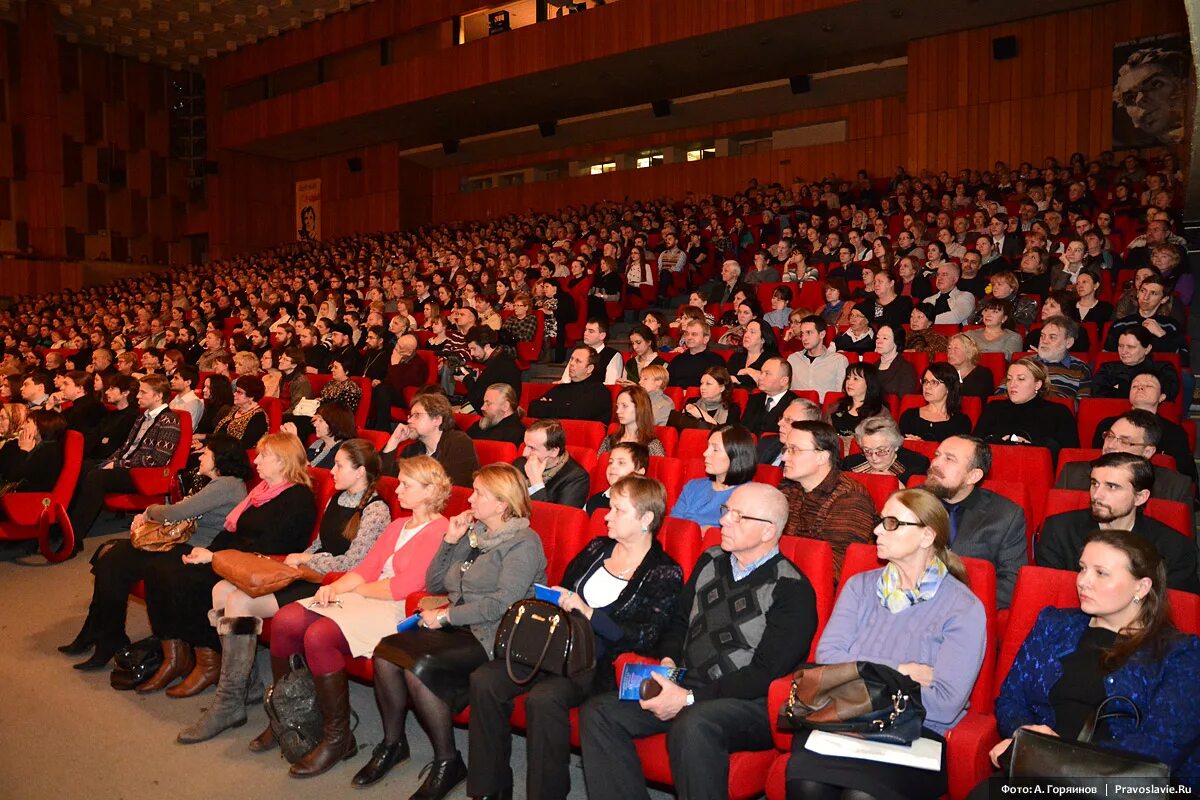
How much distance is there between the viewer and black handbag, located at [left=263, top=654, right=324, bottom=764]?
8.82ft

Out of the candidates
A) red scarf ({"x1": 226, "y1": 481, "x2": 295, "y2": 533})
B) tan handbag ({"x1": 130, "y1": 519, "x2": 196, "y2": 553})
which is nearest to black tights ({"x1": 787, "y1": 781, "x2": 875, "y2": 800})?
red scarf ({"x1": 226, "y1": 481, "x2": 295, "y2": 533})

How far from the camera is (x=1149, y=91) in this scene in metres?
9.89

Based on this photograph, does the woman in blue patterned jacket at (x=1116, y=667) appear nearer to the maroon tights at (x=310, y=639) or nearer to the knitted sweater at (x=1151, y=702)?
the knitted sweater at (x=1151, y=702)

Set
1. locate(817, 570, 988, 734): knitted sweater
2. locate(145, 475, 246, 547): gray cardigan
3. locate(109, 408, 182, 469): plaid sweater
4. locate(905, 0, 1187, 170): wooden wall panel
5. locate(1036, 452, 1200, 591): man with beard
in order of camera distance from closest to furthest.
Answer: locate(817, 570, 988, 734): knitted sweater → locate(1036, 452, 1200, 591): man with beard → locate(145, 475, 246, 547): gray cardigan → locate(109, 408, 182, 469): plaid sweater → locate(905, 0, 1187, 170): wooden wall panel

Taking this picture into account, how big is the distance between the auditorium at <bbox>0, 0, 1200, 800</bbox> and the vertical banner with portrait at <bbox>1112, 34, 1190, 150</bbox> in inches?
1.6

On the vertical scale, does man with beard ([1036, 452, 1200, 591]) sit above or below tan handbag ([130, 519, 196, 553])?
above

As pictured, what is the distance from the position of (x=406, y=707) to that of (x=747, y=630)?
105cm

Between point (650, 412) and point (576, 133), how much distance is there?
38.3 ft

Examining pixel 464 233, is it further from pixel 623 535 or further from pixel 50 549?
pixel 623 535

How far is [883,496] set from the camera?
117 inches

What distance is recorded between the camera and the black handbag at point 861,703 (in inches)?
75.1

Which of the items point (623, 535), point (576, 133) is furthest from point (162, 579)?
point (576, 133)

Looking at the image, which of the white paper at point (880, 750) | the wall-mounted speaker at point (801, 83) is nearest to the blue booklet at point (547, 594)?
the white paper at point (880, 750)

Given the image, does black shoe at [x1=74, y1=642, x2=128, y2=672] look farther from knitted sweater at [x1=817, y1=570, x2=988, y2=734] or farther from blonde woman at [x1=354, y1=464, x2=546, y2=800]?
knitted sweater at [x1=817, y1=570, x2=988, y2=734]
